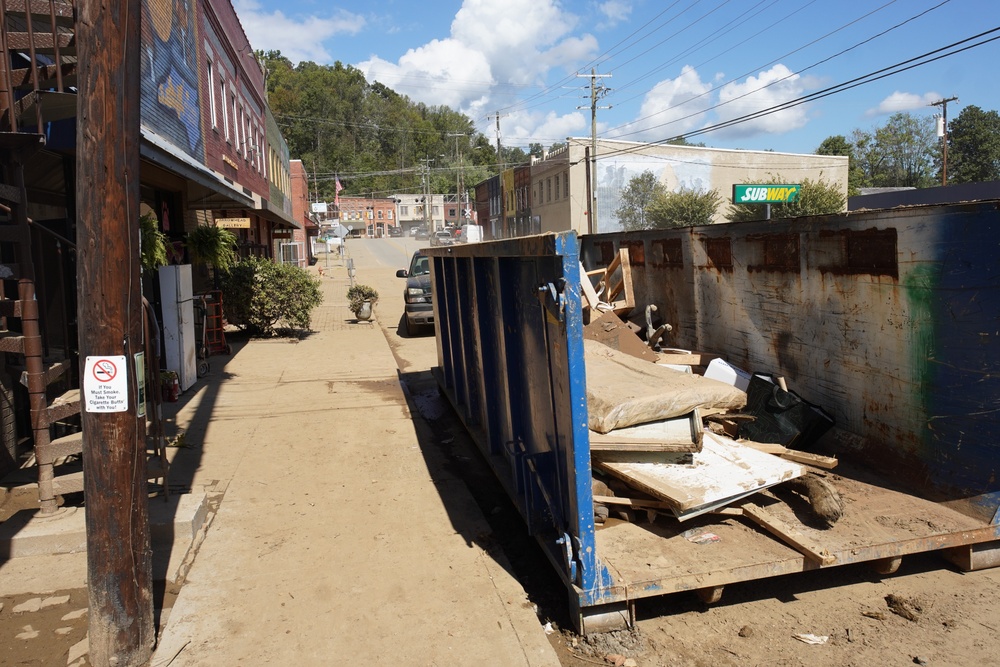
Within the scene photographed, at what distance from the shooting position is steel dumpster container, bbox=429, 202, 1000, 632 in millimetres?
3637

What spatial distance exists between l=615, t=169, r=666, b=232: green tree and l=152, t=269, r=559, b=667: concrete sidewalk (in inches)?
1655

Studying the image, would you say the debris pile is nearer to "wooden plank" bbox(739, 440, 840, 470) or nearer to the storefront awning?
"wooden plank" bbox(739, 440, 840, 470)

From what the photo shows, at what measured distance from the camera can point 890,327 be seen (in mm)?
4691

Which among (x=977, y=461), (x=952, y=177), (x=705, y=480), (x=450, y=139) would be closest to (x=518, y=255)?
(x=705, y=480)

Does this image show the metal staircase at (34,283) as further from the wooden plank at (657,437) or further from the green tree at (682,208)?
the green tree at (682,208)

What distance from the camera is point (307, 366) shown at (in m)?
11.9

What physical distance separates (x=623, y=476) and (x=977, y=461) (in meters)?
2.06

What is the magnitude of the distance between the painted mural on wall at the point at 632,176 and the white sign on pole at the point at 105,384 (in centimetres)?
4713

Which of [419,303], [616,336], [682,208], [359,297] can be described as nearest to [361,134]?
[682,208]

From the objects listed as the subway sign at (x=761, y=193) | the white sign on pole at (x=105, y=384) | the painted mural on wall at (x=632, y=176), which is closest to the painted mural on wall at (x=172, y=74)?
the white sign on pole at (x=105, y=384)

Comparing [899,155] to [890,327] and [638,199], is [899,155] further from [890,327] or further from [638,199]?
[890,327]

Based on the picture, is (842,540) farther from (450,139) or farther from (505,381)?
(450,139)

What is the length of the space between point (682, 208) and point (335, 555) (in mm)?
43281

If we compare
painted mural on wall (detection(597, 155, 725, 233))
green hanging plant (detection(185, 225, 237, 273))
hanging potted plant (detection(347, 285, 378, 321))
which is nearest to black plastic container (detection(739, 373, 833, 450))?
green hanging plant (detection(185, 225, 237, 273))
